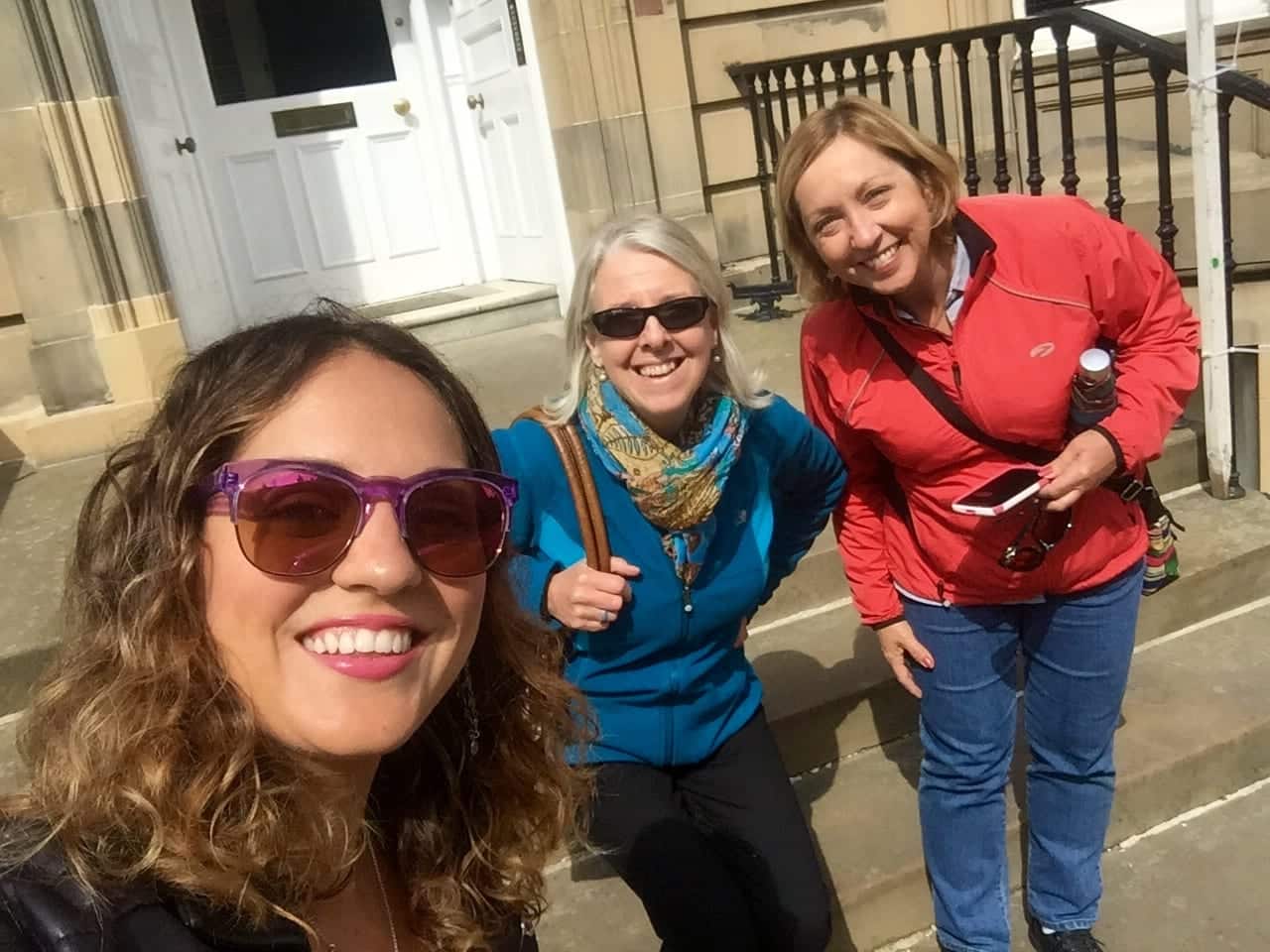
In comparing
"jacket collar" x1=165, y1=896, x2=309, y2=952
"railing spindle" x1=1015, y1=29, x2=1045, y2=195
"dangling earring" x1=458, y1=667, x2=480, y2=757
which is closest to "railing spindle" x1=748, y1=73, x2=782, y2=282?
"railing spindle" x1=1015, y1=29, x2=1045, y2=195

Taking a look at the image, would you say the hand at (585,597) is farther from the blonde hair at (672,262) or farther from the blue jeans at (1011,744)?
the blue jeans at (1011,744)

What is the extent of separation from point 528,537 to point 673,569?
11.3 inches

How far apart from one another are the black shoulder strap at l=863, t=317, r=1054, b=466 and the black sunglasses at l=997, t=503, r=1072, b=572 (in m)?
0.10

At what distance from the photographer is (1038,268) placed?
191cm

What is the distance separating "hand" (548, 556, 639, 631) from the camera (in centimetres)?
195

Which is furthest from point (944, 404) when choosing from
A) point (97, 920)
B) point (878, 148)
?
point (97, 920)

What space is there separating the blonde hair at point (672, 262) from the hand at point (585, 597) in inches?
11.8

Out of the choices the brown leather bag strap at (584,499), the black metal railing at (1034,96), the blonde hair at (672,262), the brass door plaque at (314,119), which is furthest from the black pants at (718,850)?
the brass door plaque at (314,119)

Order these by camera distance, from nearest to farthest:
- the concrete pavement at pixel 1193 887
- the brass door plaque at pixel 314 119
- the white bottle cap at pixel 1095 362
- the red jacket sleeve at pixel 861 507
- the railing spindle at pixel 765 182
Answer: the white bottle cap at pixel 1095 362 < the red jacket sleeve at pixel 861 507 < the concrete pavement at pixel 1193 887 < the railing spindle at pixel 765 182 < the brass door plaque at pixel 314 119

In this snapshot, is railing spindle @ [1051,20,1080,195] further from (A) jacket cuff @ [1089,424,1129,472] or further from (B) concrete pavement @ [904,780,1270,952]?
(A) jacket cuff @ [1089,424,1129,472]

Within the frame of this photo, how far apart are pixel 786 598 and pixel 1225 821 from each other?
1.29m

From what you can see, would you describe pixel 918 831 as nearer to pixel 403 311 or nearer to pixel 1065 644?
pixel 1065 644

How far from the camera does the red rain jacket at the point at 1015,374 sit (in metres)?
1.91

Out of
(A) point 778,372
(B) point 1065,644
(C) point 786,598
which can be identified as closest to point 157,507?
(B) point 1065,644
